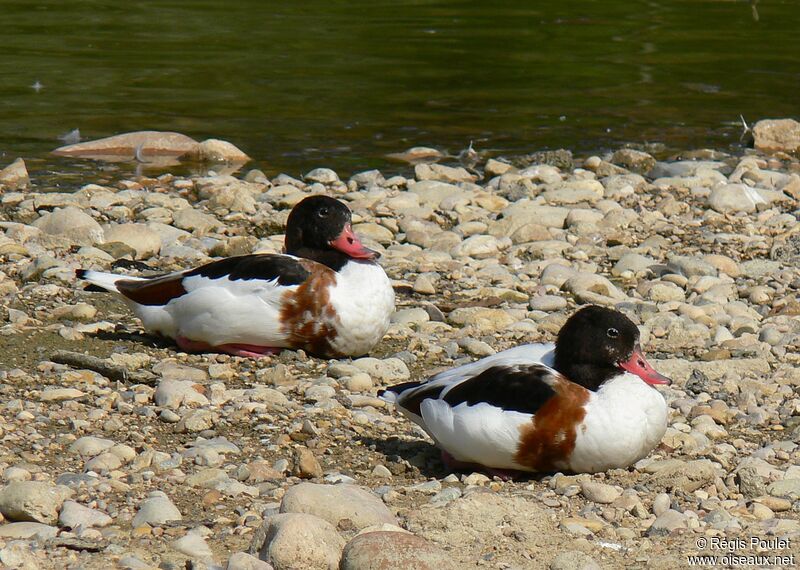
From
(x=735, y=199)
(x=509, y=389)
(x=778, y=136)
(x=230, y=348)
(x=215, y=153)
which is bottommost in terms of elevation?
(x=778, y=136)

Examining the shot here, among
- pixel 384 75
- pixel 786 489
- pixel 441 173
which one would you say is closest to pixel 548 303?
pixel 786 489

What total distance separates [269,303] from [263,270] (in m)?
0.18

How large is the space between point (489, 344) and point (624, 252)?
2.29 metres

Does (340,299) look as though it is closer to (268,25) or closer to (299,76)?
(299,76)

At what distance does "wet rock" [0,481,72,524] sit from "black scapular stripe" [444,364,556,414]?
168cm

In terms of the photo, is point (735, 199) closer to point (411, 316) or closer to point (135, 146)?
point (411, 316)

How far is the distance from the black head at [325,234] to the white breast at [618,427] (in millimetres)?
2118

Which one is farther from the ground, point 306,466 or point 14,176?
point 306,466

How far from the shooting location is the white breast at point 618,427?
206 inches

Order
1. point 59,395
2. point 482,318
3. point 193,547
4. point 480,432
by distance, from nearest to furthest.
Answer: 1. point 193,547
2. point 480,432
3. point 59,395
4. point 482,318

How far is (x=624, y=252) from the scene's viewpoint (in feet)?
30.2

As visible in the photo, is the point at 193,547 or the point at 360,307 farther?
the point at 360,307

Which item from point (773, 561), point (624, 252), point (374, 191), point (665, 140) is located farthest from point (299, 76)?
point (773, 561)

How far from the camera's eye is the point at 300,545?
418 cm
